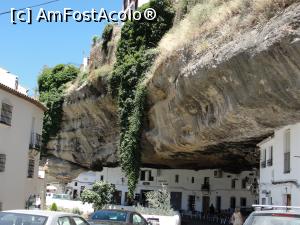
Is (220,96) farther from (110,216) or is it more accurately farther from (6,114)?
(6,114)

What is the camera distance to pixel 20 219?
995 centimetres

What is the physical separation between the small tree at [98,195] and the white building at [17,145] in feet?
17.5

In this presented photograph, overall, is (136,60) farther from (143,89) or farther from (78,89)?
(78,89)

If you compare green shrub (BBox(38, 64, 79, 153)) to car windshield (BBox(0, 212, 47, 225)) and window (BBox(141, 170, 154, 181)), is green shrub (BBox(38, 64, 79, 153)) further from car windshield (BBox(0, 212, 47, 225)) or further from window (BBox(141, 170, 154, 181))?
car windshield (BBox(0, 212, 47, 225))

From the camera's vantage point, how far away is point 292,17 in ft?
46.6

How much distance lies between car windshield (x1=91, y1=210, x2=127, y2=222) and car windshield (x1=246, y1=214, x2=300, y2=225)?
26.8 ft

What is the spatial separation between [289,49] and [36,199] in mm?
20055

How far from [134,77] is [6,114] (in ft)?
29.2

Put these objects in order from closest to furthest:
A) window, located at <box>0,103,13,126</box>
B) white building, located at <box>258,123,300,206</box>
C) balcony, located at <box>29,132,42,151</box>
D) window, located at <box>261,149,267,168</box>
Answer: white building, located at <box>258,123,300,206</box> < window, located at <box>0,103,13,126</box> < window, located at <box>261,149,267,168</box> < balcony, located at <box>29,132,42,151</box>

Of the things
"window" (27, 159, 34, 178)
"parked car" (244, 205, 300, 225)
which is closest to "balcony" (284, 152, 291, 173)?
"parked car" (244, 205, 300, 225)

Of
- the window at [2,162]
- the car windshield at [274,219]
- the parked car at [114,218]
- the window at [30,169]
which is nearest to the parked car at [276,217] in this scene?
the car windshield at [274,219]

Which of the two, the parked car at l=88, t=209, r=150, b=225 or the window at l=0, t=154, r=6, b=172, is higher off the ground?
the window at l=0, t=154, r=6, b=172

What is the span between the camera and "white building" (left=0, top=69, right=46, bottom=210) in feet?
76.8

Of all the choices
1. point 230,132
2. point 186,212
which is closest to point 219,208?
point 186,212
